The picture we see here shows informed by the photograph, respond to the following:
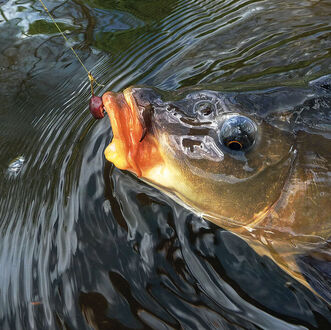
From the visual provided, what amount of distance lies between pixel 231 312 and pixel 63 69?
102 inches

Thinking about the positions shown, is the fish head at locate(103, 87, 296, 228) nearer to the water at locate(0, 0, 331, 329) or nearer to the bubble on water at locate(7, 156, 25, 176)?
the water at locate(0, 0, 331, 329)

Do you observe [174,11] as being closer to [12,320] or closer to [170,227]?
[170,227]

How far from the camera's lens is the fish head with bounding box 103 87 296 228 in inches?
75.6

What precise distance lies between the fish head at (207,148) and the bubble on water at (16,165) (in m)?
1.10

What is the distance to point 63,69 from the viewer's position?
3.70 m

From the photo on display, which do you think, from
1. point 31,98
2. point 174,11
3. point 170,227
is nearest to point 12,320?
point 170,227

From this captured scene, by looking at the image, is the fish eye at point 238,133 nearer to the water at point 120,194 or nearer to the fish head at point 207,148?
the fish head at point 207,148

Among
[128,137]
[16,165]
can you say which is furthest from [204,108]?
[16,165]

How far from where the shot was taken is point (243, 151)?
1920 millimetres

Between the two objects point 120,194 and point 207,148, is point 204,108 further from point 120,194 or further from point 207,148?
point 120,194

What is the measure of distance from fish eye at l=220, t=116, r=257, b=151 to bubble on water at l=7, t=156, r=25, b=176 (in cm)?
157

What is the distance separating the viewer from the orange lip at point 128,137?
1.96 m

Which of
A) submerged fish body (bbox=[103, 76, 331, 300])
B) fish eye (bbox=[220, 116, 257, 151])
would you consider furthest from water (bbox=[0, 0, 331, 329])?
fish eye (bbox=[220, 116, 257, 151])

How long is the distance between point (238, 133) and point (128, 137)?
0.51 m
